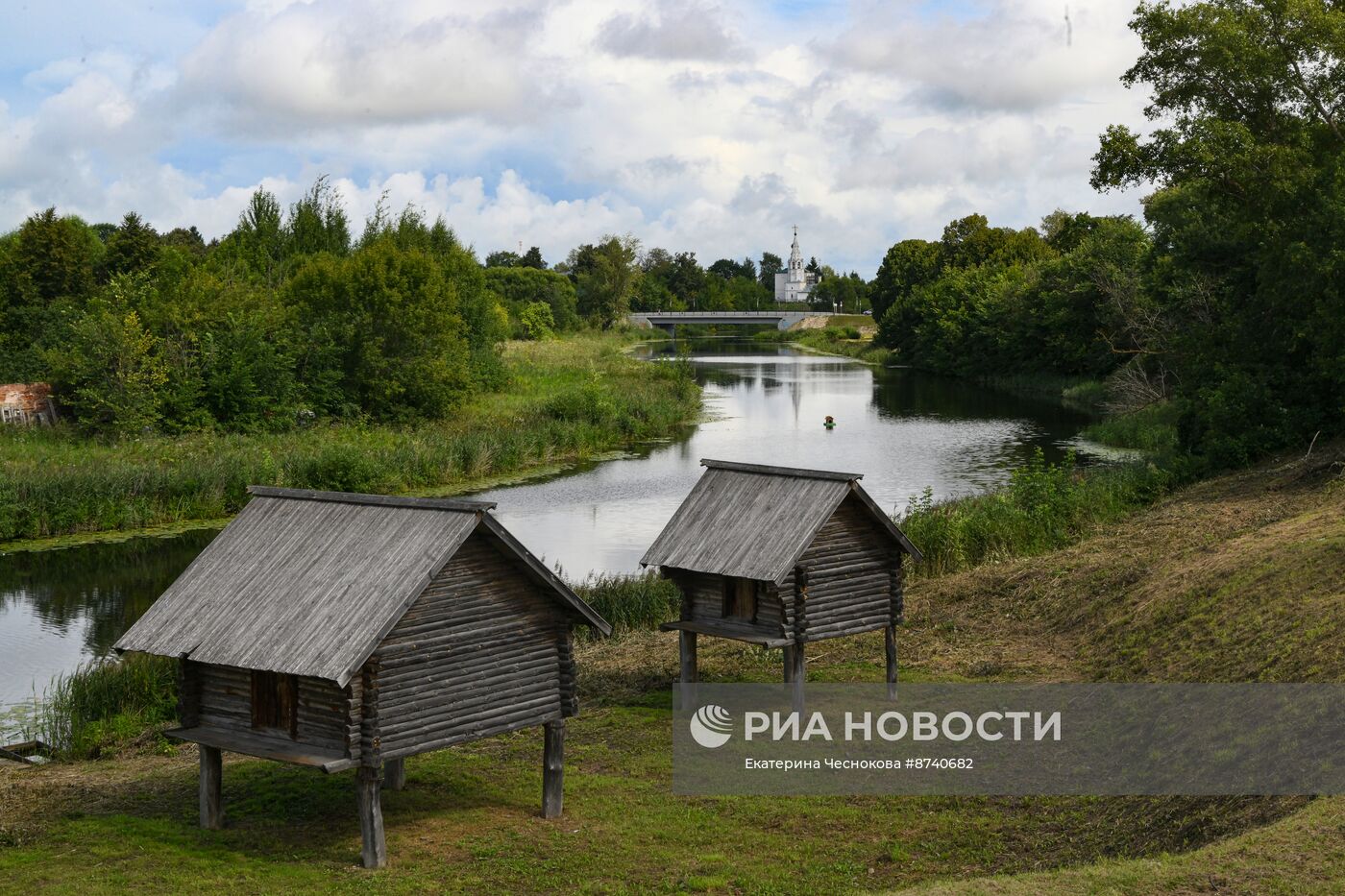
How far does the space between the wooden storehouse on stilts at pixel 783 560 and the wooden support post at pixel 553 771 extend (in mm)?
3883

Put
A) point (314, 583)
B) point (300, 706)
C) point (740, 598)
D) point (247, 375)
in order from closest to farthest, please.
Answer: point (300, 706) → point (314, 583) → point (740, 598) → point (247, 375)

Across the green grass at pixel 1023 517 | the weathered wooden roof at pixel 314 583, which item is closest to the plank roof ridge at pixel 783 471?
the weathered wooden roof at pixel 314 583

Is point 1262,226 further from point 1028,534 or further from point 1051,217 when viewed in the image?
point 1051,217

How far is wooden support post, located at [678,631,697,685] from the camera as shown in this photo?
63.8 ft

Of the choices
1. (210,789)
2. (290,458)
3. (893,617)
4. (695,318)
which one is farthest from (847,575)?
(695,318)

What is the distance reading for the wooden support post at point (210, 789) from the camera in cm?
1446

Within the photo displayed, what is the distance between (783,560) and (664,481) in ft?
91.6

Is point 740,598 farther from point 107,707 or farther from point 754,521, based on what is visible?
point 107,707

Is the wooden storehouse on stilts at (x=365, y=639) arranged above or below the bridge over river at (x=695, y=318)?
below

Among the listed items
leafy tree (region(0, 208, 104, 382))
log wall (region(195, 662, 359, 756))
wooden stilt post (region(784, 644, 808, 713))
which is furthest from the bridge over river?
log wall (region(195, 662, 359, 756))

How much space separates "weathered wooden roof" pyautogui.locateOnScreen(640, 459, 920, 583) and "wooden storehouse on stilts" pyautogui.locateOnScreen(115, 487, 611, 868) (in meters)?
3.37

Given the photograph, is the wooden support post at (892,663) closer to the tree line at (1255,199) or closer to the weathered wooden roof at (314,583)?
the weathered wooden roof at (314,583)

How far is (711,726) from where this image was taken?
18188 mm

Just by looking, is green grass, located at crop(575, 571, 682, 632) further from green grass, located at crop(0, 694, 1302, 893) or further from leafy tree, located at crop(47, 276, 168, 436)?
leafy tree, located at crop(47, 276, 168, 436)
